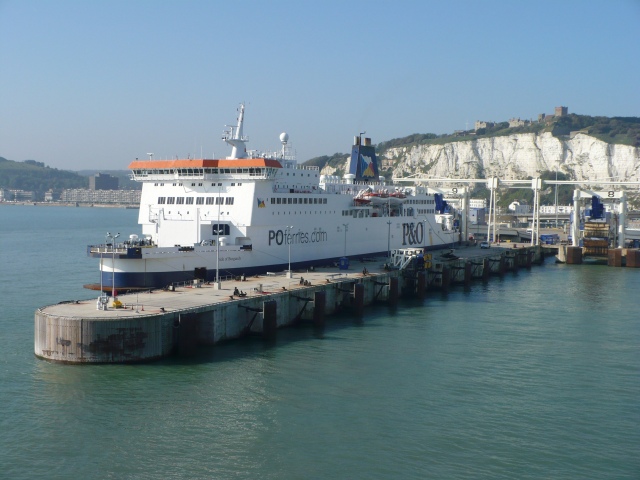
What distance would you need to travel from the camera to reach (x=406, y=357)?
1192 inches

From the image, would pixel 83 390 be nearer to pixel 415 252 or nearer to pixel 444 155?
pixel 415 252

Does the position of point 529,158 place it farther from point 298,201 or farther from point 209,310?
point 209,310

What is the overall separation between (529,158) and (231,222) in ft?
466

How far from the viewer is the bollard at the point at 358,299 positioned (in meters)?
39.6

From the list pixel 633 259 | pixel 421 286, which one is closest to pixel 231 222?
pixel 421 286

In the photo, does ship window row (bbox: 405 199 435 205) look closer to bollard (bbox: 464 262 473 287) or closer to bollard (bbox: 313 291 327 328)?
bollard (bbox: 464 262 473 287)

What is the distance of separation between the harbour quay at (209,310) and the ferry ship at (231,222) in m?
1.60

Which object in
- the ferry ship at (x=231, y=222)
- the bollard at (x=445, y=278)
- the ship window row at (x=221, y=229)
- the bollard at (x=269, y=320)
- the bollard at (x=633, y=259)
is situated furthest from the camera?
the bollard at (x=633, y=259)

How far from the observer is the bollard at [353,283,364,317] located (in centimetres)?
3960

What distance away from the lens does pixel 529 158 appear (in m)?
173

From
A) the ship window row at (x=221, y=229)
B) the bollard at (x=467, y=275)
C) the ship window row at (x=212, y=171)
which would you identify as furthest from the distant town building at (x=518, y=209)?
the ship window row at (x=221, y=229)

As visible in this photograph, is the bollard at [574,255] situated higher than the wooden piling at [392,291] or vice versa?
the bollard at [574,255]

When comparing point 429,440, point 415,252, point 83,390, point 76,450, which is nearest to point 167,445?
point 76,450

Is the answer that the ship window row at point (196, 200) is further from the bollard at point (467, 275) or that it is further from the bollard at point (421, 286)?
the bollard at point (467, 275)
